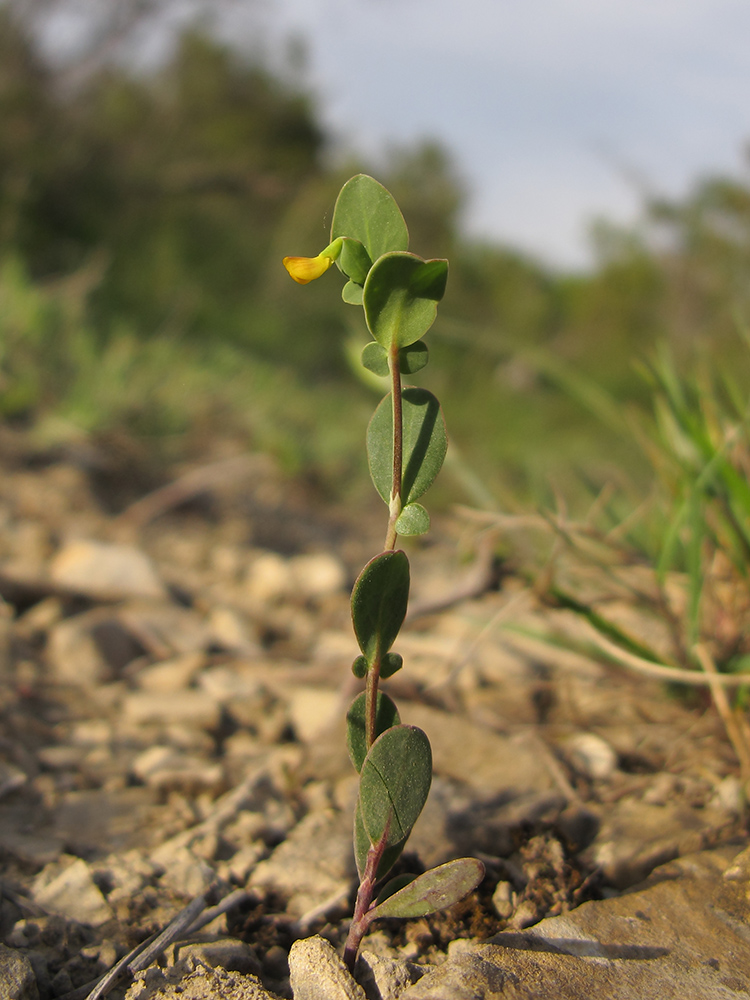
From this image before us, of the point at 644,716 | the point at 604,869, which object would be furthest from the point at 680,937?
the point at 644,716

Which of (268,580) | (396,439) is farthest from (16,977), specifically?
(268,580)

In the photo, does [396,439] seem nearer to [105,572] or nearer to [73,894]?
[73,894]

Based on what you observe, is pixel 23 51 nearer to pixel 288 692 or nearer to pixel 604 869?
pixel 288 692

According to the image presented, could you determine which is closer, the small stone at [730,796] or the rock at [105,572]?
the small stone at [730,796]

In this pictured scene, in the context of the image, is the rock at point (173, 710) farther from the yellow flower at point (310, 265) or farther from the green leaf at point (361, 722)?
the yellow flower at point (310, 265)

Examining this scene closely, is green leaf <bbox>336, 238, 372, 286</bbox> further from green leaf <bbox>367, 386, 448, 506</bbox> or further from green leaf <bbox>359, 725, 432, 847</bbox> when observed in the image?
green leaf <bbox>359, 725, 432, 847</bbox>

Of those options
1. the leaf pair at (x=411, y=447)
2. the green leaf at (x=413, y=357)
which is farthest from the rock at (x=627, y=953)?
the green leaf at (x=413, y=357)
